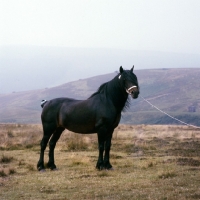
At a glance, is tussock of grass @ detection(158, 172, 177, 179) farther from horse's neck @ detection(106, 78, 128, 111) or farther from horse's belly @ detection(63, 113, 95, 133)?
horse's belly @ detection(63, 113, 95, 133)

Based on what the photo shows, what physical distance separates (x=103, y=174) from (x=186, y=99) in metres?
102

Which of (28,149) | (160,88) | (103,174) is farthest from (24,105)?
(103,174)

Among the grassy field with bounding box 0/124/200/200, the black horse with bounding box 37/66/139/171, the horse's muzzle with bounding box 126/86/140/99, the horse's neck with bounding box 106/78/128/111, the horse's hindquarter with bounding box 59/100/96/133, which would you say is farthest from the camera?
the horse's hindquarter with bounding box 59/100/96/133

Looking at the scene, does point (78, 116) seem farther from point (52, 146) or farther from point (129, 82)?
point (129, 82)

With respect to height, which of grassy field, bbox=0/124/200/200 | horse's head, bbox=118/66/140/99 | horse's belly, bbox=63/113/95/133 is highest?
horse's head, bbox=118/66/140/99

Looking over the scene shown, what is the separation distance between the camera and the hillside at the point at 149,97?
89312 millimetres

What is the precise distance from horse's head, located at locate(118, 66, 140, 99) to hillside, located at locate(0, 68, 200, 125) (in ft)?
191

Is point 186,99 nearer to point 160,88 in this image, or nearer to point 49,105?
point 160,88

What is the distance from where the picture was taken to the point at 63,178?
11.2 metres

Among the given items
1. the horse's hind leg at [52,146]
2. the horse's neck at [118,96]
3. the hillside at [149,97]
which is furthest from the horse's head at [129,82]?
the hillside at [149,97]

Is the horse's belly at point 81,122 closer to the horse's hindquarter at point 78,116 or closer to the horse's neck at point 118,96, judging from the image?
the horse's hindquarter at point 78,116

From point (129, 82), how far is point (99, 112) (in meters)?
1.23

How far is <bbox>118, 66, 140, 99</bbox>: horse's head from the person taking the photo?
1156cm

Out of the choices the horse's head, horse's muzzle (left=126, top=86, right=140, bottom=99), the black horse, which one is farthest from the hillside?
horse's muzzle (left=126, top=86, right=140, bottom=99)
